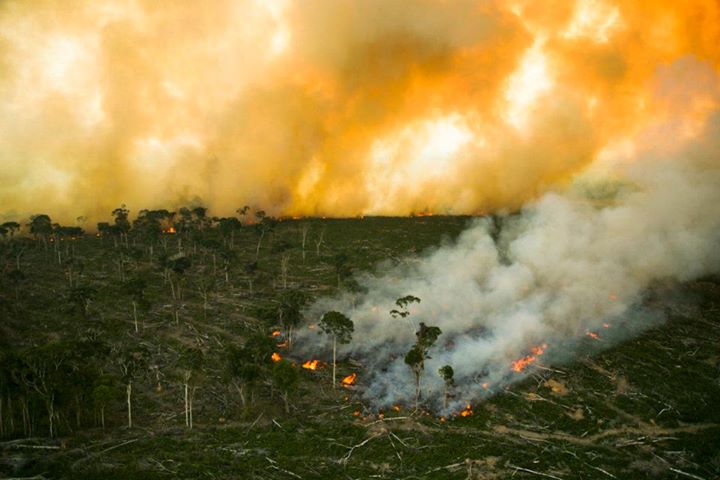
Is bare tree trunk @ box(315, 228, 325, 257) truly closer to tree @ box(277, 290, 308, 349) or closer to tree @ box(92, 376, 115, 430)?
tree @ box(277, 290, 308, 349)

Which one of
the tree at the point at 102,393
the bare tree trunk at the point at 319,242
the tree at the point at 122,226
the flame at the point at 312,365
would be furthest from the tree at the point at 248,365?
the tree at the point at 122,226

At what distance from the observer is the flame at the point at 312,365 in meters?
90.2

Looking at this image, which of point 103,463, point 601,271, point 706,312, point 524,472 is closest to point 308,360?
point 103,463

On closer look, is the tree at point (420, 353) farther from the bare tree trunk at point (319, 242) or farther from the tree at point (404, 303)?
the bare tree trunk at point (319, 242)

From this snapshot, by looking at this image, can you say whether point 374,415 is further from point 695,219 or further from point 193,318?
point 695,219

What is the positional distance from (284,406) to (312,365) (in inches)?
518

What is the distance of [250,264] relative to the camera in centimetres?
14825

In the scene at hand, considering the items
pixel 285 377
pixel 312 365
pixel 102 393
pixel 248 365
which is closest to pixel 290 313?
pixel 312 365

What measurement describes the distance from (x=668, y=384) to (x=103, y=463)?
85358 mm

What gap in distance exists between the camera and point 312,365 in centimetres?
9081

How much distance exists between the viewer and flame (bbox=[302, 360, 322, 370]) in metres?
90.2

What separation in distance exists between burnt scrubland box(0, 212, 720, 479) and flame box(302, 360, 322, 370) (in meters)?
0.62

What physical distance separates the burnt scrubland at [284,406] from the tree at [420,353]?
360cm

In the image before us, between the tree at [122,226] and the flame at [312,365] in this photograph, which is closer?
the flame at [312,365]
